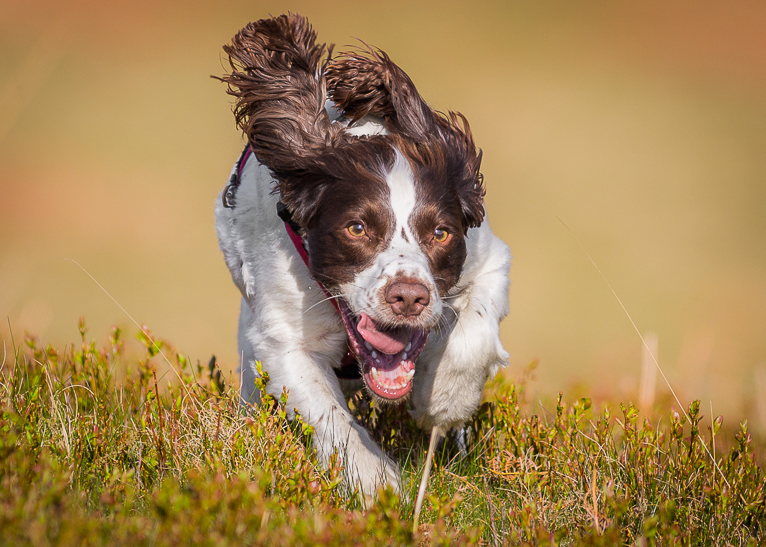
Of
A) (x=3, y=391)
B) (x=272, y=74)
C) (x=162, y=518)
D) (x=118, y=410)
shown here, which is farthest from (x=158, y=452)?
(x=272, y=74)

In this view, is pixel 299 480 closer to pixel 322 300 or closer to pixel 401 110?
pixel 322 300

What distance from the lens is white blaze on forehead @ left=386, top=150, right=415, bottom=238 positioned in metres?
3.04

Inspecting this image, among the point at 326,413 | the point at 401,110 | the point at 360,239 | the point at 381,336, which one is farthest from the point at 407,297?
the point at 401,110

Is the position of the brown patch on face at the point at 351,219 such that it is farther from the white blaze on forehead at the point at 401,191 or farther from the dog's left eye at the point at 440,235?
the dog's left eye at the point at 440,235

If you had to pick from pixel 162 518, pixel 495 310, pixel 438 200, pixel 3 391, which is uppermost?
pixel 438 200

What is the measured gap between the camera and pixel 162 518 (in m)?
1.86

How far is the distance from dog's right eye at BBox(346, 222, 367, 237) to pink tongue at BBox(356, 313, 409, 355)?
32 cm

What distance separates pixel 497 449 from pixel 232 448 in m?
1.13

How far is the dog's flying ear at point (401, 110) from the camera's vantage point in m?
3.30

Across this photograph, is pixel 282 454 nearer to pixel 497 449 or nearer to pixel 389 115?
pixel 497 449

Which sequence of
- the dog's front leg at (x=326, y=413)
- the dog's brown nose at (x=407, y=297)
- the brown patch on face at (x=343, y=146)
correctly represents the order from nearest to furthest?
the dog's brown nose at (x=407, y=297) → the dog's front leg at (x=326, y=413) → the brown patch on face at (x=343, y=146)

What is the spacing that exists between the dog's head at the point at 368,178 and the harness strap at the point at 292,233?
5 cm

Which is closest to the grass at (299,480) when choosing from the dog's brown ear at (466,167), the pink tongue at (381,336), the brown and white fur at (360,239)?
the brown and white fur at (360,239)

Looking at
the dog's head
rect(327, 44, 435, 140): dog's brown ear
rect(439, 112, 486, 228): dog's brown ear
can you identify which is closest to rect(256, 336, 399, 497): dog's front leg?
the dog's head
